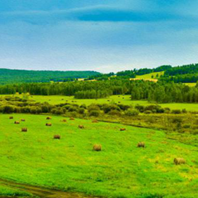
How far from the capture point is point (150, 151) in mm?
30219

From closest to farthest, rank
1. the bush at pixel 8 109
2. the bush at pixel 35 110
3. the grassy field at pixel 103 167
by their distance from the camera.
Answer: the grassy field at pixel 103 167, the bush at pixel 8 109, the bush at pixel 35 110

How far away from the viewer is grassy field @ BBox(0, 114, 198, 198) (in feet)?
62.5

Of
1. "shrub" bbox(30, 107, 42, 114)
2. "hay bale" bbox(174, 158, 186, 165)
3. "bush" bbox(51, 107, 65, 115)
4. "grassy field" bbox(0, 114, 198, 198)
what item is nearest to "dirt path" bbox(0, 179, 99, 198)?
"grassy field" bbox(0, 114, 198, 198)

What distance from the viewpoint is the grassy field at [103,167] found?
750 inches

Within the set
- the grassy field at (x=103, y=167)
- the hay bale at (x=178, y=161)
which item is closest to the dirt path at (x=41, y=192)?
the grassy field at (x=103, y=167)

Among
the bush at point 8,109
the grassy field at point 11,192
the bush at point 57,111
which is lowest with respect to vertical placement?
the bush at point 57,111

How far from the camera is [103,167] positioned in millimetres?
23531

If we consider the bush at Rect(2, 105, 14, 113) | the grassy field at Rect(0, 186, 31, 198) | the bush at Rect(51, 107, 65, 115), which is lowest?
the bush at Rect(51, 107, 65, 115)

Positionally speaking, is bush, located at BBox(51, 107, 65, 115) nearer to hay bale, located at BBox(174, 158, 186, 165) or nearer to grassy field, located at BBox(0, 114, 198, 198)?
grassy field, located at BBox(0, 114, 198, 198)

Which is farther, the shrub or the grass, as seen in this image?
the shrub

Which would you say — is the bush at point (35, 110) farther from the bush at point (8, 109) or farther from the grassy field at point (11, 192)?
the grassy field at point (11, 192)

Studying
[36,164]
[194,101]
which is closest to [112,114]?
[36,164]

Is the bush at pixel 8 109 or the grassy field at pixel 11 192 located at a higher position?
the bush at pixel 8 109

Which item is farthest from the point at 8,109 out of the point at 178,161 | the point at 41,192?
the point at 178,161
